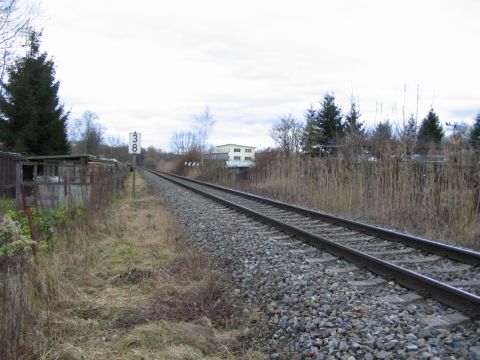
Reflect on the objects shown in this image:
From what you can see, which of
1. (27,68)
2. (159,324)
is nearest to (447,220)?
(159,324)

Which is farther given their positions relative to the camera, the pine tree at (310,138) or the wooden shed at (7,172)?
the pine tree at (310,138)

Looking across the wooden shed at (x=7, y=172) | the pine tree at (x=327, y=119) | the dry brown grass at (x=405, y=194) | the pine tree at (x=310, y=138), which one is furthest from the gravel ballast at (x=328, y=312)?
the pine tree at (x=327, y=119)

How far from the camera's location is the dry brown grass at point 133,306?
3785 mm

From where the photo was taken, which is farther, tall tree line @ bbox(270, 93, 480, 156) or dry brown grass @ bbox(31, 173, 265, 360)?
tall tree line @ bbox(270, 93, 480, 156)

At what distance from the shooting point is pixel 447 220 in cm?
939

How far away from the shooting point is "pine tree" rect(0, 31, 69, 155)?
92.9ft

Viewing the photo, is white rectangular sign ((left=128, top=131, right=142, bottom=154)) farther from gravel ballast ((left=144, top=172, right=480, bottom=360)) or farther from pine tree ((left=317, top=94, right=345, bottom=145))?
A: pine tree ((left=317, top=94, right=345, bottom=145))

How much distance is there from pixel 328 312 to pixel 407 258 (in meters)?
2.81

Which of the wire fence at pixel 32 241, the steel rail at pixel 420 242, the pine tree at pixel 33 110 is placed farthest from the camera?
the pine tree at pixel 33 110

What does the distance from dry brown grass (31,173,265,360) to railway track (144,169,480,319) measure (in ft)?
6.84

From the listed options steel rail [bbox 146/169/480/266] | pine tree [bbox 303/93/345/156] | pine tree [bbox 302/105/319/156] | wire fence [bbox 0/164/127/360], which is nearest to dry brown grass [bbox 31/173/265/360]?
wire fence [bbox 0/164/127/360]

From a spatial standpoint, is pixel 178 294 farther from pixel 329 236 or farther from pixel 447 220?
pixel 447 220

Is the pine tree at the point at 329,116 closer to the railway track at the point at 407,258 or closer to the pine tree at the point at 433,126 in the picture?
the pine tree at the point at 433,126

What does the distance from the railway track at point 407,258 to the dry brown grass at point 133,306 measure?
209 centimetres
